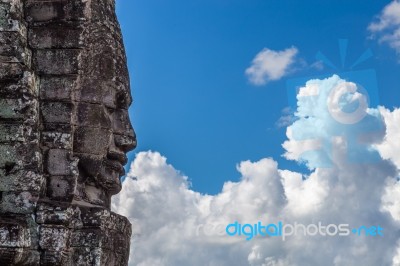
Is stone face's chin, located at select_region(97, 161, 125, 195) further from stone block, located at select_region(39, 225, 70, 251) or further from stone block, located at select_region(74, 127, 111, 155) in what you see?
stone block, located at select_region(39, 225, 70, 251)

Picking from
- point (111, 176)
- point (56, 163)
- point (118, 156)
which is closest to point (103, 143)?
point (118, 156)

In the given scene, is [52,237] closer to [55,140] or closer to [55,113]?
[55,140]

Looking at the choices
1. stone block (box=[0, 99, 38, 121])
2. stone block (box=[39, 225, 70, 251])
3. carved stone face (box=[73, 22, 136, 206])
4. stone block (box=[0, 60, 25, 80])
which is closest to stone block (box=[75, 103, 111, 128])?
carved stone face (box=[73, 22, 136, 206])

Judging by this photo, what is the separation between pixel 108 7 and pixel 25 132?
8.46 ft

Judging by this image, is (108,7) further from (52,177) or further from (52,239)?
(52,239)

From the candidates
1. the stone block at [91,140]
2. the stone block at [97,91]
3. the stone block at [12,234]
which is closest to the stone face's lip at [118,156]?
the stone block at [91,140]

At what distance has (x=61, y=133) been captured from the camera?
10.1 metres

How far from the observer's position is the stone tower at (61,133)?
9578mm

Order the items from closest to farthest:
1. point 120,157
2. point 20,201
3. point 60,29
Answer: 1. point 20,201
2. point 60,29
3. point 120,157

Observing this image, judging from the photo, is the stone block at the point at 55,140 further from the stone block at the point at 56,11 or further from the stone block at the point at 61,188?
the stone block at the point at 56,11

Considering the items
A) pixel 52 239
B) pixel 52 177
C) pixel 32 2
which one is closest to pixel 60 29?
pixel 32 2

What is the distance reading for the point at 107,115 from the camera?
418 inches

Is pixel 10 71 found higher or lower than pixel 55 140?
higher

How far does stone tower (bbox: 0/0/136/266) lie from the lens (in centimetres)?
958
